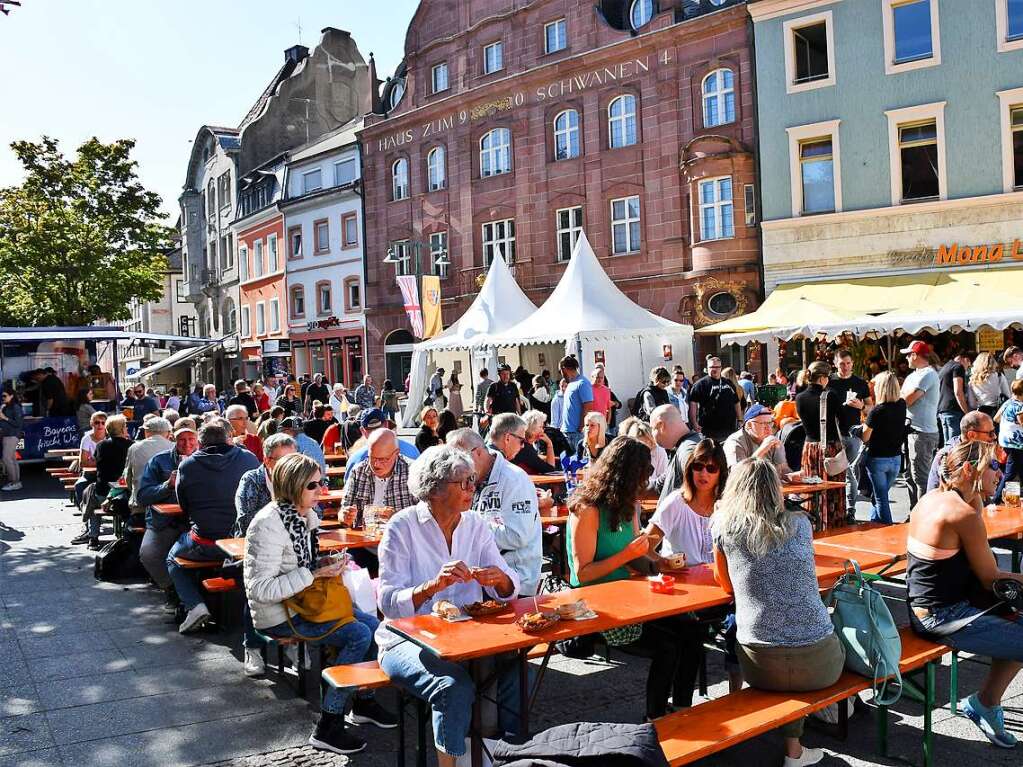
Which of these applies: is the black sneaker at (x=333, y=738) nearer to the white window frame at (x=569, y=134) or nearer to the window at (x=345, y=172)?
the white window frame at (x=569, y=134)

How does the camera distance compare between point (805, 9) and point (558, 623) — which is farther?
point (805, 9)

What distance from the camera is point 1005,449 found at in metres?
9.27

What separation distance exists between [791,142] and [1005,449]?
1475 centimetres

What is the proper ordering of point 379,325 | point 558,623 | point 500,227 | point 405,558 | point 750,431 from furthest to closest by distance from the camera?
point 379,325
point 500,227
point 750,431
point 405,558
point 558,623

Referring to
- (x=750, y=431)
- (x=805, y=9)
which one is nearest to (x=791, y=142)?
(x=805, y=9)

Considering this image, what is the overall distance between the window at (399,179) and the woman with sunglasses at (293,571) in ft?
93.2

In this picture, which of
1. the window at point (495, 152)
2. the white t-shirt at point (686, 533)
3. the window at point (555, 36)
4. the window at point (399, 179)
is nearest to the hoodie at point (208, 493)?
the white t-shirt at point (686, 533)

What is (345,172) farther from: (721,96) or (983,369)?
(983,369)

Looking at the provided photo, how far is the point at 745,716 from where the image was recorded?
3.83 meters

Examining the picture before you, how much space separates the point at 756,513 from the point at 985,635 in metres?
1.39

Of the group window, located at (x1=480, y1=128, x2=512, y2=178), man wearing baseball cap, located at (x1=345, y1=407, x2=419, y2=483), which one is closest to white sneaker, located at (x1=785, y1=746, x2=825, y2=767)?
man wearing baseball cap, located at (x1=345, y1=407, x2=419, y2=483)

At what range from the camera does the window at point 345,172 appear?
115 feet

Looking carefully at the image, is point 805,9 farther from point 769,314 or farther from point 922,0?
point 769,314

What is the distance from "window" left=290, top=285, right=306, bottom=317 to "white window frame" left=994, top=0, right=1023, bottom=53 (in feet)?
88.6
